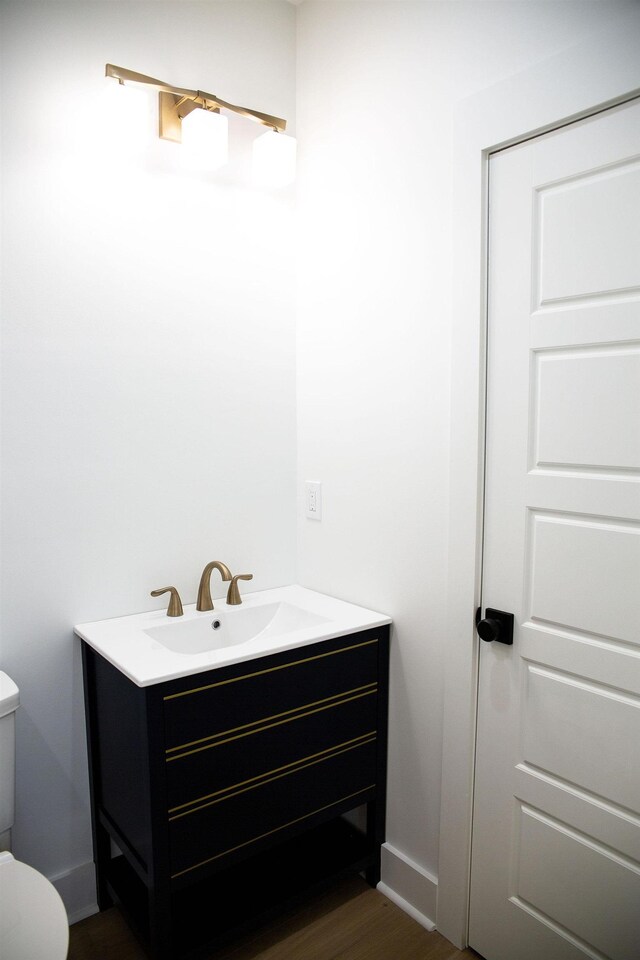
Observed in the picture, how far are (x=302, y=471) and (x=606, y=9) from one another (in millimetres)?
1447

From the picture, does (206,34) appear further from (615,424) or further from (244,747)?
(244,747)

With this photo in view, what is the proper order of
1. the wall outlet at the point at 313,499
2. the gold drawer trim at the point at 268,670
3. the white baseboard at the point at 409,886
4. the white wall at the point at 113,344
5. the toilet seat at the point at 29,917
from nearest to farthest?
1. the toilet seat at the point at 29,917
2. the gold drawer trim at the point at 268,670
3. the white wall at the point at 113,344
4. the white baseboard at the point at 409,886
5. the wall outlet at the point at 313,499

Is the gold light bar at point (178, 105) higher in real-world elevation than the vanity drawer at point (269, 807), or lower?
higher

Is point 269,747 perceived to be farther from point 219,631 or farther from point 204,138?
point 204,138

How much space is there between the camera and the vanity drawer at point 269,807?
1.48 metres

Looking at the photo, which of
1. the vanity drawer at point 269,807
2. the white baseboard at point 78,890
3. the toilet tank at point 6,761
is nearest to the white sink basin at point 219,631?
the toilet tank at point 6,761

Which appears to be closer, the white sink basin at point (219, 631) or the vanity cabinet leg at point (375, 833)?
the white sink basin at point (219, 631)

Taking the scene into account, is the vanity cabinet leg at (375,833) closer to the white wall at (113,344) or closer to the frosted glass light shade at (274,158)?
the white wall at (113,344)

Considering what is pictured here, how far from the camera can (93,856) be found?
1804 millimetres

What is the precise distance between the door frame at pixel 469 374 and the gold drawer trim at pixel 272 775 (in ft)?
0.84

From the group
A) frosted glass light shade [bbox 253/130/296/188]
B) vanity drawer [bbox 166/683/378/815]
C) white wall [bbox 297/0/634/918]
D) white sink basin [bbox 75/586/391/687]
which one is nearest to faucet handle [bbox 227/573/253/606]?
white sink basin [bbox 75/586/391/687]

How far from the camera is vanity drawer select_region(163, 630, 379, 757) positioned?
145 cm

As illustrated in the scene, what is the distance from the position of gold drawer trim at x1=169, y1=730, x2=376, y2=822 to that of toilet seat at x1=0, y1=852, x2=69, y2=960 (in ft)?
0.97

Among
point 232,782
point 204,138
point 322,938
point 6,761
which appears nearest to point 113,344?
point 204,138
